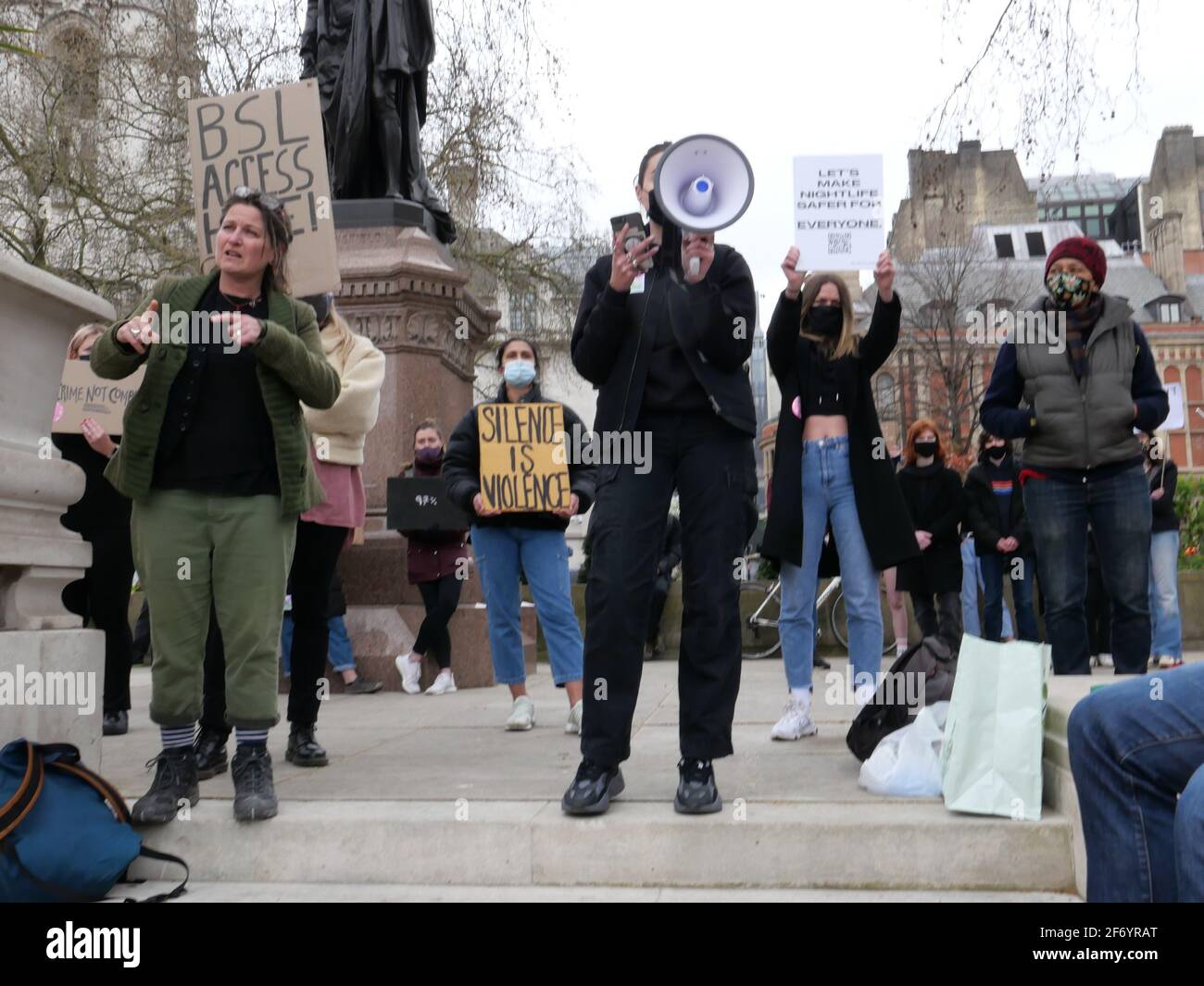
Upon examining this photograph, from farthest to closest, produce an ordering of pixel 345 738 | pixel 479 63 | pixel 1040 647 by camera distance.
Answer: pixel 479 63, pixel 345 738, pixel 1040 647

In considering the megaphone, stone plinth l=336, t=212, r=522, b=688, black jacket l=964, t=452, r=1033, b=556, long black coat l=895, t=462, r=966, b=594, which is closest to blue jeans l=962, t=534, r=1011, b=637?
black jacket l=964, t=452, r=1033, b=556

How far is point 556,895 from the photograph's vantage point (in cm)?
356

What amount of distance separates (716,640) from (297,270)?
248 centimetres

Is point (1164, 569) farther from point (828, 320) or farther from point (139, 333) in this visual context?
point (139, 333)

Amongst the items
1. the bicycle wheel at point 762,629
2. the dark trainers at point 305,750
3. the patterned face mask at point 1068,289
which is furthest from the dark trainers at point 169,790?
the bicycle wheel at point 762,629

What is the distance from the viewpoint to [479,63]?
17.6m

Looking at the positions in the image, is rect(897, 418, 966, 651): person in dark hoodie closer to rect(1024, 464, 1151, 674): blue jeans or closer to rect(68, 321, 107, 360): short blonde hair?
rect(1024, 464, 1151, 674): blue jeans

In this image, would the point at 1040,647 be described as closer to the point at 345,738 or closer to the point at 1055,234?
the point at 345,738

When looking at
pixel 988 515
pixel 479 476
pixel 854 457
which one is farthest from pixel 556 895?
pixel 988 515

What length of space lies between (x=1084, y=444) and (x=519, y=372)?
8.78 ft
